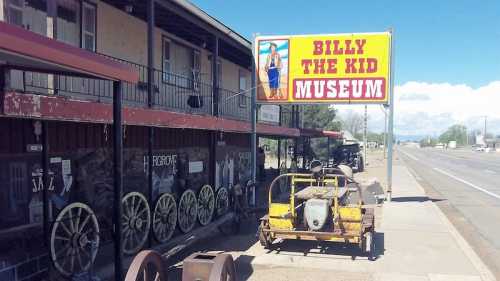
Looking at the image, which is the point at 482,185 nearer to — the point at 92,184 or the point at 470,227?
the point at 470,227

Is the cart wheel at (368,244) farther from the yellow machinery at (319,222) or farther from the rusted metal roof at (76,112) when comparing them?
the rusted metal roof at (76,112)

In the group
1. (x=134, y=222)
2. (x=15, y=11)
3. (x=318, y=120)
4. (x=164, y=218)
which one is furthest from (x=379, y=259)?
(x=318, y=120)

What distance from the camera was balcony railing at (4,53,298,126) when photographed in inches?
316

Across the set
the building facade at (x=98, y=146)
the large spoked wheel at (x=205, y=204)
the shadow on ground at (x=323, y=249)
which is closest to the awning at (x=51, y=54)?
the building facade at (x=98, y=146)

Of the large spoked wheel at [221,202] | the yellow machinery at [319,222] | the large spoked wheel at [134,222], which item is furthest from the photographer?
the large spoked wheel at [221,202]

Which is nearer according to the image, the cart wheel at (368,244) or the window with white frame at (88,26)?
the cart wheel at (368,244)

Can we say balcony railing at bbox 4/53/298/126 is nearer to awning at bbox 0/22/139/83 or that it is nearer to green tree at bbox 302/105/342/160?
awning at bbox 0/22/139/83

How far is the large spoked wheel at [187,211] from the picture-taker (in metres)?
10.8

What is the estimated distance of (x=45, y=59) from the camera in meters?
3.73

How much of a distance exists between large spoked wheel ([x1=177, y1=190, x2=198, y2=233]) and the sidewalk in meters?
0.84

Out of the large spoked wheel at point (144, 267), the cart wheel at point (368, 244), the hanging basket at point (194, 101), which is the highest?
the hanging basket at point (194, 101)

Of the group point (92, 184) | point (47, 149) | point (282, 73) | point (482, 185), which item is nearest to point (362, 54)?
point (282, 73)

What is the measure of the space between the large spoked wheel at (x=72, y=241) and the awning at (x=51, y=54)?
2577mm

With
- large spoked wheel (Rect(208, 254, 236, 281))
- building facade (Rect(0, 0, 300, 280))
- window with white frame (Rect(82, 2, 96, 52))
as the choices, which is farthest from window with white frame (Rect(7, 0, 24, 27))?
large spoked wheel (Rect(208, 254, 236, 281))
